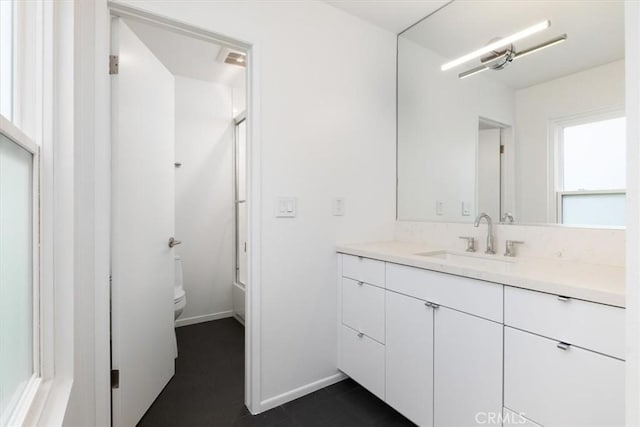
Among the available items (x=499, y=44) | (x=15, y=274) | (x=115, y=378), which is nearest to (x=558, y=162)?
(x=499, y=44)

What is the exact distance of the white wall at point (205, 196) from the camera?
292 cm

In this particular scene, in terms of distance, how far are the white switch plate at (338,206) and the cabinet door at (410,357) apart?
603 mm

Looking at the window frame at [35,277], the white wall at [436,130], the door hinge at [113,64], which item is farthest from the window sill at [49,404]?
the white wall at [436,130]

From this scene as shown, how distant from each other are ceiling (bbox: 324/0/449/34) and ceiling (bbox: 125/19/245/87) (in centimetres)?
99

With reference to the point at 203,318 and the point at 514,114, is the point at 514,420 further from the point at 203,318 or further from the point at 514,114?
the point at 203,318

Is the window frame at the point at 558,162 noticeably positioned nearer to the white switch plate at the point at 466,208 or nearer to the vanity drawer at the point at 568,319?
the white switch plate at the point at 466,208

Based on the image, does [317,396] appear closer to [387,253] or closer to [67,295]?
[387,253]

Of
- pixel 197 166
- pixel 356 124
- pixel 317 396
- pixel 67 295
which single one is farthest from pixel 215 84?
pixel 317 396

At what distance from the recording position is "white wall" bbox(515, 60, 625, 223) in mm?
1388

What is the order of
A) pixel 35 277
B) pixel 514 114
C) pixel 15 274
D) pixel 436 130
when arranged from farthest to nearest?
pixel 436 130 → pixel 514 114 → pixel 35 277 → pixel 15 274

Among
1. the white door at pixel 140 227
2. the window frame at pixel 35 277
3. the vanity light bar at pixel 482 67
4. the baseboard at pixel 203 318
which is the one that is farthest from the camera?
the baseboard at pixel 203 318

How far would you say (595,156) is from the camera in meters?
1.41

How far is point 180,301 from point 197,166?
52.0 inches

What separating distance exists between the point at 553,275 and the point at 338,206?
3.77 feet
